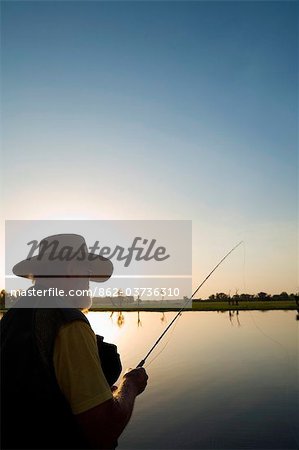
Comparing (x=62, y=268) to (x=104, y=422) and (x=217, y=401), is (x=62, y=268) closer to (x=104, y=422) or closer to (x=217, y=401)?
(x=104, y=422)

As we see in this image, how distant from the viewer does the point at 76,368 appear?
237 centimetres

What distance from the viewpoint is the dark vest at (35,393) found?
2.38 metres

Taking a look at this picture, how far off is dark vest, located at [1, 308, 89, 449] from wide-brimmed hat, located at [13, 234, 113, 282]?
0.47 m

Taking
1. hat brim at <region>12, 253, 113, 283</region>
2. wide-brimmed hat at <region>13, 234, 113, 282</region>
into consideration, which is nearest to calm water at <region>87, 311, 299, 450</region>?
hat brim at <region>12, 253, 113, 283</region>

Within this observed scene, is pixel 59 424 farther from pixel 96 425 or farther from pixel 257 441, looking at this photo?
pixel 257 441

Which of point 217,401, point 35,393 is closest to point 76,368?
point 35,393

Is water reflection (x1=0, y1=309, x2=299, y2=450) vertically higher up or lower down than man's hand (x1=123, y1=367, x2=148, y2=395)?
lower down

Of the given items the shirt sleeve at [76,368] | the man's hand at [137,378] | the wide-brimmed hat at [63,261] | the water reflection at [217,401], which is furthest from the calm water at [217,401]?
the shirt sleeve at [76,368]

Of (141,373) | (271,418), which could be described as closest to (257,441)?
(271,418)

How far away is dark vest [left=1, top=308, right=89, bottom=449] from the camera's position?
2.38 meters

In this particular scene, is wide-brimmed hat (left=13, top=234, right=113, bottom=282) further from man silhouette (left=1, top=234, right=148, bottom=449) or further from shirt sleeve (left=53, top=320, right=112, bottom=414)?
shirt sleeve (left=53, top=320, right=112, bottom=414)

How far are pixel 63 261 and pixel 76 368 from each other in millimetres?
833

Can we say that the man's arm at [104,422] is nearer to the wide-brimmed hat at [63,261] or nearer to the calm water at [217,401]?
the wide-brimmed hat at [63,261]

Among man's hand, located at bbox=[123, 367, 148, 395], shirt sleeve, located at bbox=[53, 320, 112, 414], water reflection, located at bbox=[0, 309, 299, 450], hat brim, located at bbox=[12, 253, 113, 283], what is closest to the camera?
shirt sleeve, located at bbox=[53, 320, 112, 414]
